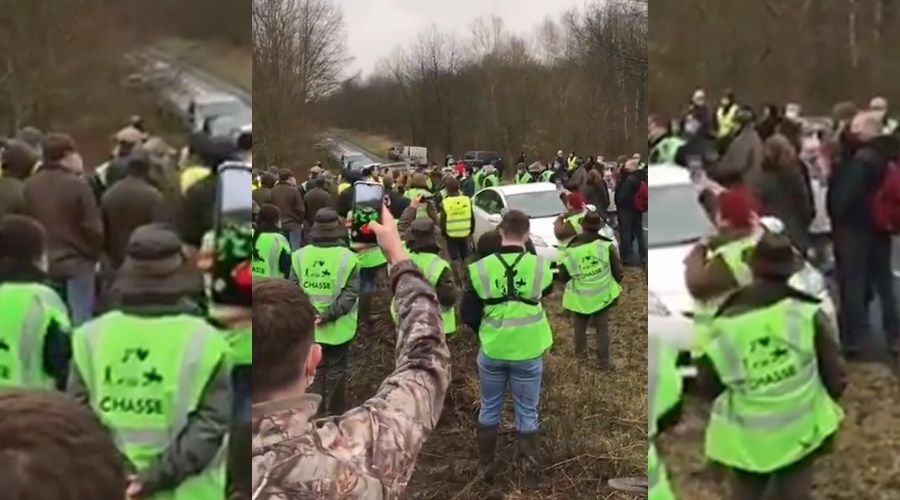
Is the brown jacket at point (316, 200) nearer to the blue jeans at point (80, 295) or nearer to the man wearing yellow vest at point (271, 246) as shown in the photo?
the man wearing yellow vest at point (271, 246)

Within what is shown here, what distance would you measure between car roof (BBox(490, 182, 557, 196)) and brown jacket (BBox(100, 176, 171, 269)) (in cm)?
281

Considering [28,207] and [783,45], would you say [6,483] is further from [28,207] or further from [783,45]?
[783,45]

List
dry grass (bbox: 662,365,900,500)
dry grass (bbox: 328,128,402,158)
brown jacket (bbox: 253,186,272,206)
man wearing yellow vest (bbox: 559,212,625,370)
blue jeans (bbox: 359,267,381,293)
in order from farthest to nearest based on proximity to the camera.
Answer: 1. man wearing yellow vest (bbox: 559,212,625,370)
2. blue jeans (bbox: 359,267,381,293)
3. dry grass (bbox: 328,128,402,158)
4. brown jacket (bbox: 253,186,272,206)
5. dry grass (bbox: 662,365,900,500)

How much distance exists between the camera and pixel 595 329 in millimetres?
5562

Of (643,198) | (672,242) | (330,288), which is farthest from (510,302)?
(672,242)

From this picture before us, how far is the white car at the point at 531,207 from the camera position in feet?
15.3

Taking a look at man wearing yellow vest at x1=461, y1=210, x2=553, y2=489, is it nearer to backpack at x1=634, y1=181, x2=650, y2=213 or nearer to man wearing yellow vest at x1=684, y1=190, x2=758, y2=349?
backpack at x1=634, y1=181, x2=650, y2=213

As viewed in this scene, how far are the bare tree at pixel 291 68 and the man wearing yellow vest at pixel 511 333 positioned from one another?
1.28 metres

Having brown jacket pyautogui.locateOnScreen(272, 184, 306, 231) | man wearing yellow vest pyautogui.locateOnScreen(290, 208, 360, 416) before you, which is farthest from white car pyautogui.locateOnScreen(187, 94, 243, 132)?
man wearing yellow vest pyautogui.locateOnScreen(290, 208, 360, 416)

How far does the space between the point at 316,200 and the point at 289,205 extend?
0.48 ft

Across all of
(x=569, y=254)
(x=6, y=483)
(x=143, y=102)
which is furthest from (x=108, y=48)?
(x=569, y=254)

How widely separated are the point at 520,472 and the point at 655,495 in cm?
281

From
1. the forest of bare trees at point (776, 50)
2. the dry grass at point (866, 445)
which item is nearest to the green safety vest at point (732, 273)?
the forest of bare trees at point (776, 50)

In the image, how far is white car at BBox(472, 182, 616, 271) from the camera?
4664 mm
